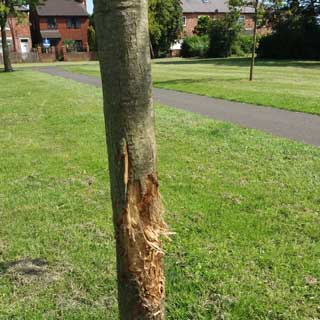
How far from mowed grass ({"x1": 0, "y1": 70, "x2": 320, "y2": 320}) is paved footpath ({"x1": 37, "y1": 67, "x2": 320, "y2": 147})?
0.86 metres

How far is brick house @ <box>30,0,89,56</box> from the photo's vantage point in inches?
2336

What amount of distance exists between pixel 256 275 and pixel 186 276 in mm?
558

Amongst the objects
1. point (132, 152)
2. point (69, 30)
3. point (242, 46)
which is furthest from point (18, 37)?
point (132, 152)

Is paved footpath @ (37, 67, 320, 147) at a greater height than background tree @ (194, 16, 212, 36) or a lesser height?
lesser

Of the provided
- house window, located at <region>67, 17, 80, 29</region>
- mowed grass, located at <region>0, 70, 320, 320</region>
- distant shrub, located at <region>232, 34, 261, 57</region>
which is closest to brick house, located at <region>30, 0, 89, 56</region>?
house window, located at <region>67, 17, 80, 29</region>

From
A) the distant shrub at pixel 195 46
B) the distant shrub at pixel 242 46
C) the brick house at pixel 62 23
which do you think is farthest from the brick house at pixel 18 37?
the distant shrub at pixel 242 46

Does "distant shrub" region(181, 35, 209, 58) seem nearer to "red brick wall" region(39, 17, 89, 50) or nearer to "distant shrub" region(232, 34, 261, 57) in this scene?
"distant shrub" region(232, 34, 261, 57)

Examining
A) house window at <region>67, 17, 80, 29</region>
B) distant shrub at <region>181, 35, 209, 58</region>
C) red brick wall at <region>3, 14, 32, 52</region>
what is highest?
house window at <region>67, 17, 80, 29</region>

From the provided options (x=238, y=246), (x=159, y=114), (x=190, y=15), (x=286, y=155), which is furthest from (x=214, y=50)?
(x=238, y=246)

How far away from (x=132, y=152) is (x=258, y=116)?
8986 mm

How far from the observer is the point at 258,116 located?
1056 centimetres

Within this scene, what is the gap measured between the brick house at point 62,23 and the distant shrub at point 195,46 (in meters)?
14.6

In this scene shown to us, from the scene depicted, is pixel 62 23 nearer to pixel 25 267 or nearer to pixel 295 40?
pixel 295 40

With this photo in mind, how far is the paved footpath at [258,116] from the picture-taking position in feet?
28.4
